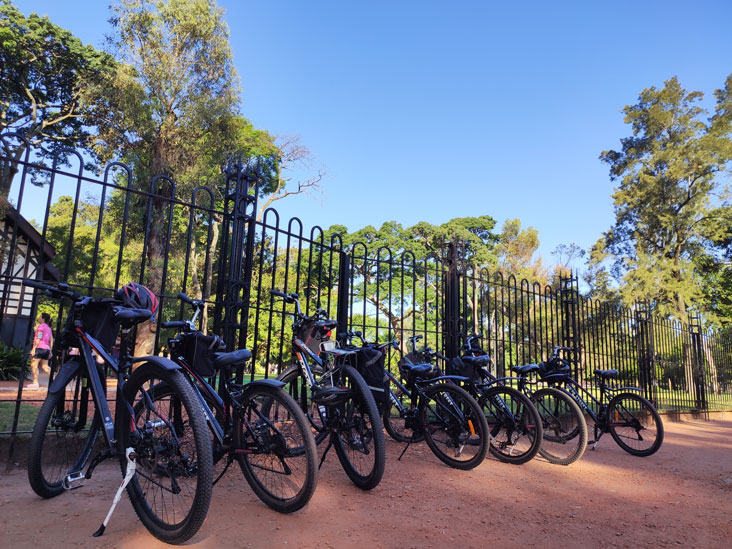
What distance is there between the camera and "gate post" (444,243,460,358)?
6.40m

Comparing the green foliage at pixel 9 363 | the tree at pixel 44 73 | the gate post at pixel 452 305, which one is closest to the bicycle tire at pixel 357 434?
the gate post at pixel 452 305

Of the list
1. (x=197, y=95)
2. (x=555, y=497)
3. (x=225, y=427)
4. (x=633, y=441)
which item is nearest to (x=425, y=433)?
(x=555, y=497)

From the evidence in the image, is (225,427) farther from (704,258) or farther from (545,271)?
(545,271)

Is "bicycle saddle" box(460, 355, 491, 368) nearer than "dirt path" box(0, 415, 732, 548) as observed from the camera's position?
No

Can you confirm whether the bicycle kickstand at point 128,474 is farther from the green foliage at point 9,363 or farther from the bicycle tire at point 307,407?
the green foliage at point 9,363

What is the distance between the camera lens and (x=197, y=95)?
17969 millimetres

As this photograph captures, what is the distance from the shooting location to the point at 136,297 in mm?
3080

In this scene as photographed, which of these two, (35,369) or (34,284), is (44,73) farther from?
(34,284)

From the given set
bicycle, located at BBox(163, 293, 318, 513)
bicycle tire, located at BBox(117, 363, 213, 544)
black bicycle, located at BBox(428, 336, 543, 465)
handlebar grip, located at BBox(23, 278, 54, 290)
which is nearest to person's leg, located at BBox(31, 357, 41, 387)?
handlebar grip, located at BBox(23, 278, 54, 290)

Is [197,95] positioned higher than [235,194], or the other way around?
[197,95]

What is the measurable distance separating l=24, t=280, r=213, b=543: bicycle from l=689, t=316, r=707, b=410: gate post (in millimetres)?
11938

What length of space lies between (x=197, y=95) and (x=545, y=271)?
27687 mm

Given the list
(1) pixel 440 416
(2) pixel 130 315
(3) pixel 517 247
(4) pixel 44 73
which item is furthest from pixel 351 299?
(3) pixel 517 247

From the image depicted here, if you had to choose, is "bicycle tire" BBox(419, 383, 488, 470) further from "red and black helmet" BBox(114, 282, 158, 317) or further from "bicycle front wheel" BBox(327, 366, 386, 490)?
"red and black helmet" BBox(114, 282, 158, 317)
